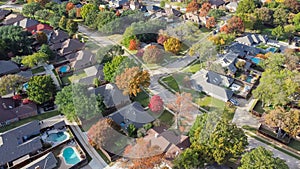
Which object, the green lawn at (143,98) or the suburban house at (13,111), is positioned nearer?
the suburban house at (13,111)

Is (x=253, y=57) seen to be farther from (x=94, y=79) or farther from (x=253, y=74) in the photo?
(x=94, y=79)

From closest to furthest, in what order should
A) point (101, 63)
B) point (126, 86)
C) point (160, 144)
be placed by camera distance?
point (160, 144) → point (126, 86) → point (101, 63)

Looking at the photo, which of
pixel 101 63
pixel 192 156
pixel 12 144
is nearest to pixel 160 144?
pixel 192 156

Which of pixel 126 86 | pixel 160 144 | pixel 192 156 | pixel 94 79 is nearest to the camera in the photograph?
pixel 192 156

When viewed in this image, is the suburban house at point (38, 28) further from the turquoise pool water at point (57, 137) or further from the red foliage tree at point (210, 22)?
the red foliage tree at point (210, 22)

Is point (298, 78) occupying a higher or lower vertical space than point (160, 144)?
higher

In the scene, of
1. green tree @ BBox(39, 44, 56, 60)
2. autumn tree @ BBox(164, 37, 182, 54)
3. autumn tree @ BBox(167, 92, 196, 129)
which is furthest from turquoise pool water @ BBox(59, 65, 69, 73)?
autumn tree @ BBox(167, 92, 196, 129)

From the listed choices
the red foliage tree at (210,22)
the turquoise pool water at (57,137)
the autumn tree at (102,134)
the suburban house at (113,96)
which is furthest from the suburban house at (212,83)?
the turquoise pool water at (57,137)

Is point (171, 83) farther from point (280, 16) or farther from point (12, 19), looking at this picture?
point (12, 19)
